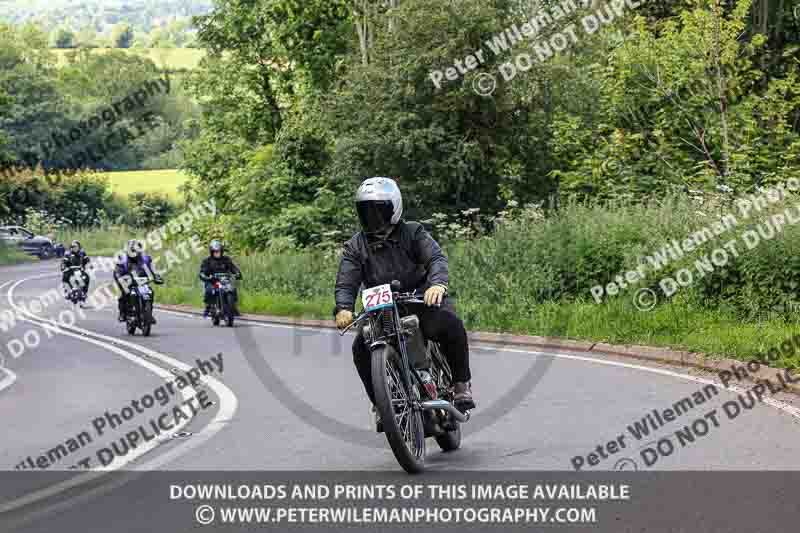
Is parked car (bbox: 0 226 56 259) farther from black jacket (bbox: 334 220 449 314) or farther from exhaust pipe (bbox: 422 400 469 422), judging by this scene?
exhaust pipe (bbox: 422 400 469 422)

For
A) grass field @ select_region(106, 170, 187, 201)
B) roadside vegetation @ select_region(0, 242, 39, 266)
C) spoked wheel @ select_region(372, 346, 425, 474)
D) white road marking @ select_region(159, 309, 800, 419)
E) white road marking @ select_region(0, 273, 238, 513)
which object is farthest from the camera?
grass field @ select_region(106, 170, 187, 201)

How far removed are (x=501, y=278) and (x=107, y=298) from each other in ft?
88.8

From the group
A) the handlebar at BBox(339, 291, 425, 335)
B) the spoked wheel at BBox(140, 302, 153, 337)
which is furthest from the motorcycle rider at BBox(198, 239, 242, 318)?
the handlebar at BBox(339, 291, 425, 335)

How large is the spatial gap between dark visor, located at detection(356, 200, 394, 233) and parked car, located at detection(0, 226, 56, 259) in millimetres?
67730

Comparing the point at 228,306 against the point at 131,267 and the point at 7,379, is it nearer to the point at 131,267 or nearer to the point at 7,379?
the point at 131,267

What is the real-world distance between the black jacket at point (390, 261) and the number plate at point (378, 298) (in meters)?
0.54

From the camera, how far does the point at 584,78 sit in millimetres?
33750

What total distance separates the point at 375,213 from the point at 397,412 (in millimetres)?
1356

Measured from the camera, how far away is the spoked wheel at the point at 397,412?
729 cm

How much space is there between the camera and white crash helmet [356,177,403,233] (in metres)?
8.04

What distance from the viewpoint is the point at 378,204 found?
8047 millimetres

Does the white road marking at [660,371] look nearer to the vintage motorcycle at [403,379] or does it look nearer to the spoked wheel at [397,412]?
the vintage motorcycle at [403,379]

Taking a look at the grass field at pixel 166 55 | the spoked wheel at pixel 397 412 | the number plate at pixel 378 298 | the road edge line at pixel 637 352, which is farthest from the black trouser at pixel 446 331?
the grass field at pixel 166 55

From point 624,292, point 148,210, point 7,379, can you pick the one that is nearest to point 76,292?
point 7,379
